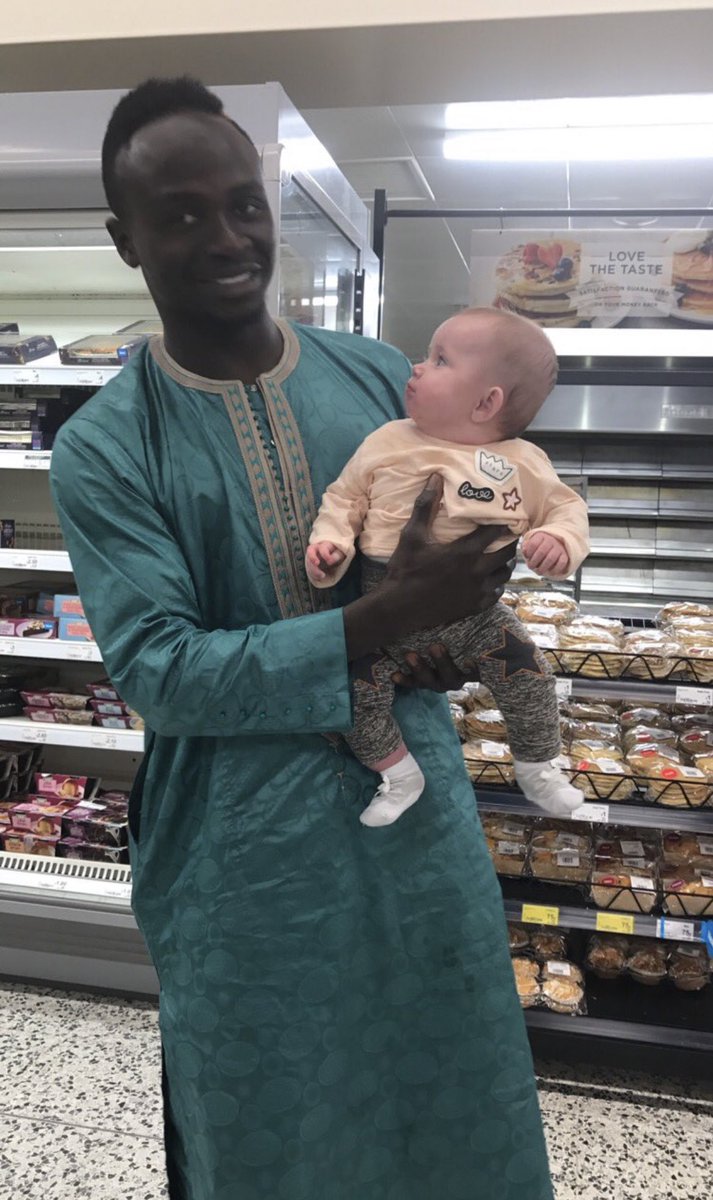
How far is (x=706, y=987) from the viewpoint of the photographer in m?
2.67

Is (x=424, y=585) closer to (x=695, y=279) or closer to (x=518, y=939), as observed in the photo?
(x=695, y=279)

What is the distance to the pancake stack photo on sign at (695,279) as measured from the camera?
7.87 ft

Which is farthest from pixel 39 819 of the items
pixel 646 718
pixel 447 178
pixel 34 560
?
pixel 447 178

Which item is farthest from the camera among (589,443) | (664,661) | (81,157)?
(589,443)

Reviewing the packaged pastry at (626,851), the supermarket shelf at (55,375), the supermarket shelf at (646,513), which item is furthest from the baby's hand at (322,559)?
the supermarket shelf at (646,513)

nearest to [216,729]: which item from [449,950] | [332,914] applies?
[332,914]

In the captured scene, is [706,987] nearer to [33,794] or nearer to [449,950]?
[449,950]

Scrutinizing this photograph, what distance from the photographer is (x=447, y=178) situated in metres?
7.12

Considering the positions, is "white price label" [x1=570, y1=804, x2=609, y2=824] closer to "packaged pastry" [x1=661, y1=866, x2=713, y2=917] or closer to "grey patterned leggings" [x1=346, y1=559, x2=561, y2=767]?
"packaged pastry" [x1=661, y1=866, x2=713, y2=917]

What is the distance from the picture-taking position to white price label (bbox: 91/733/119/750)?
273 centimetres

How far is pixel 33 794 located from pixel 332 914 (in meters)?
2.29

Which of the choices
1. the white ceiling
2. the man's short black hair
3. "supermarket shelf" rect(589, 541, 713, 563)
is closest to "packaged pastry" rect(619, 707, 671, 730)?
the man's short black hair

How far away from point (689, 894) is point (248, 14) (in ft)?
8.11

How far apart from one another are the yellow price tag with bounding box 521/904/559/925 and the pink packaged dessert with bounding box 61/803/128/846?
1.21 metres
